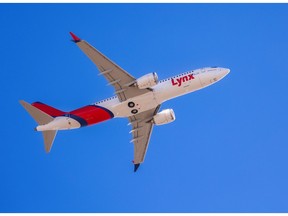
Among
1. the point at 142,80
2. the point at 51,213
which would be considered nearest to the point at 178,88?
the point at 142,80

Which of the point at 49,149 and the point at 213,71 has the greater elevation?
the point at 213,71

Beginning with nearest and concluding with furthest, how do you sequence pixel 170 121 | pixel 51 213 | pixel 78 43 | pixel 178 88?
pixel 51 213 < pixel 78 43 < pixel 178 88 < pixel 170 121

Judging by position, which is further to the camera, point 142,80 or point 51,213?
point 142,80

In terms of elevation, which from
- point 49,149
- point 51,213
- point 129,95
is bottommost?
point 51,213

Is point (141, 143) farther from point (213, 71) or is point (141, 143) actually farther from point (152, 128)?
point (213, 71)

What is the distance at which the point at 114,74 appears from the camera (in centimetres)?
7981

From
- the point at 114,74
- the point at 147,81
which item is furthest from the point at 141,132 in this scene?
the point at 114,74

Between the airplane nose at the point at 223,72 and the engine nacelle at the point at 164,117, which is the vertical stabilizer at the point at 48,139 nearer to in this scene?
the engine nacelle at the point at 164,117

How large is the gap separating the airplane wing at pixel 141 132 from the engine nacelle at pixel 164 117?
0.98 meters

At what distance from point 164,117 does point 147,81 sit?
9148 mm

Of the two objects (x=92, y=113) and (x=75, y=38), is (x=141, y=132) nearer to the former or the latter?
(x=92, y=113)

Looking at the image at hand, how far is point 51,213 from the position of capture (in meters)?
63.4

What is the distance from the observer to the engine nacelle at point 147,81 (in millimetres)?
79250

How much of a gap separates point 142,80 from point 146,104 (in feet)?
14.7
